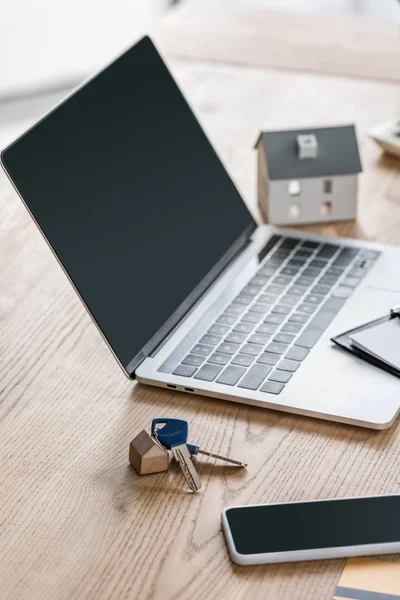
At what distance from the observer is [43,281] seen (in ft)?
4.28

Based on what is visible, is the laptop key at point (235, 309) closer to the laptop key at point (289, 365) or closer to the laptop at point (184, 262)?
the laptop at point (184, 262)

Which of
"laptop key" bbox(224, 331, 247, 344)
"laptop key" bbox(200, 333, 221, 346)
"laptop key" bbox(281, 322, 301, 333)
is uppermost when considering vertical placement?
"laptop key" bbox(200, 333, 221, 346)

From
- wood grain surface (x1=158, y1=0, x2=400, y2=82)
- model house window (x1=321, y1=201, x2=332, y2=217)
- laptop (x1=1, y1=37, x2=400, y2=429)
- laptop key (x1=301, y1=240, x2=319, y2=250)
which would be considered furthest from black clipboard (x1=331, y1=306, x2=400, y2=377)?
wood grain surface (x1=158, y1=0, x2=400, y2=82)

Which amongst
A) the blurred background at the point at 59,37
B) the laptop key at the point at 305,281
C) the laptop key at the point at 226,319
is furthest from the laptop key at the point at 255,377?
the blurred background at the point at 59,37

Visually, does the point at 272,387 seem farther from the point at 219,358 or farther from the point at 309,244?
the point at 309,244

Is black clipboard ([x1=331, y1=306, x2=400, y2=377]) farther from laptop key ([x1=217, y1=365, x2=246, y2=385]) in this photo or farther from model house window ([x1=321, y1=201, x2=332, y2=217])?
model house window ([x1=321, y1=201, x2=332, y2=217])

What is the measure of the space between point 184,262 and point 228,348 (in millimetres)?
146

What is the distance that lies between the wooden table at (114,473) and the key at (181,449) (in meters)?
0.01

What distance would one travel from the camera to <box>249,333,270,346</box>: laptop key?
1.12m

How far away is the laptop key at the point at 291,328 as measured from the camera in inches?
44.7

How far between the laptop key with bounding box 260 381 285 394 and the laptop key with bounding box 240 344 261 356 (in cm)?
6

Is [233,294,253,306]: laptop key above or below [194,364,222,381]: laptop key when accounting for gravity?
below

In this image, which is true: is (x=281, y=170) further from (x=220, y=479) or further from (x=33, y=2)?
(x=33, y=2)

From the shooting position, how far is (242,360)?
1.08m
